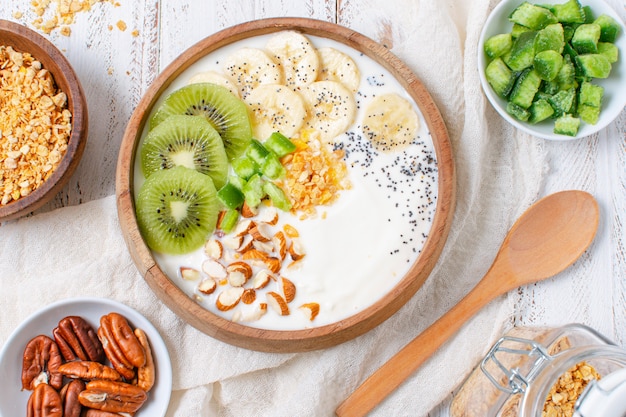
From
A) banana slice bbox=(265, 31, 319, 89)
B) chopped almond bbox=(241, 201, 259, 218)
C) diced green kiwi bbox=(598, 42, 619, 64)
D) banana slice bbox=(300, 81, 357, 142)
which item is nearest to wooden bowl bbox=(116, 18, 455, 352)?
banana slice bbox=(265, 31, 319, 89)

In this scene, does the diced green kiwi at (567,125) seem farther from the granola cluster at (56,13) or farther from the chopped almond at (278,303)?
the granola cluster at (56,13)

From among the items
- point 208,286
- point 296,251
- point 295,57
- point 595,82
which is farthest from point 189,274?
point 595,82

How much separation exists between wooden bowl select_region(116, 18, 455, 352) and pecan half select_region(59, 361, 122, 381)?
22 cm

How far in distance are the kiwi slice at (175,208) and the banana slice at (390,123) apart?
42 centimetres

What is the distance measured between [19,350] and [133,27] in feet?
2.99

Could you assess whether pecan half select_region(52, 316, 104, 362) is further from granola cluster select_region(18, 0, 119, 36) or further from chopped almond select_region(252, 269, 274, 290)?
granola cluster select_region(18, 0, 119, 36)

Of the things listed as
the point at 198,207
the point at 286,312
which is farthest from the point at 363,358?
the point at 198,207

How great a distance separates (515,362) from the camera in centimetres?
179

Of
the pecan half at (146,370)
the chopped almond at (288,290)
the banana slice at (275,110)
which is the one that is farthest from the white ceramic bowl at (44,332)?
the banana slice at (275,110)

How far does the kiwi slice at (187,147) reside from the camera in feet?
6.03

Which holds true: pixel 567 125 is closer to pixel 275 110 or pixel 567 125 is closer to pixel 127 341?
pixel 275 110

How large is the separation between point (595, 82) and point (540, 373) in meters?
0.79

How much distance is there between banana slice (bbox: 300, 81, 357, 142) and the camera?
188cm

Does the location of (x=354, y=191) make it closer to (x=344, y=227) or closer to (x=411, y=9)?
(x=344, y=227)
